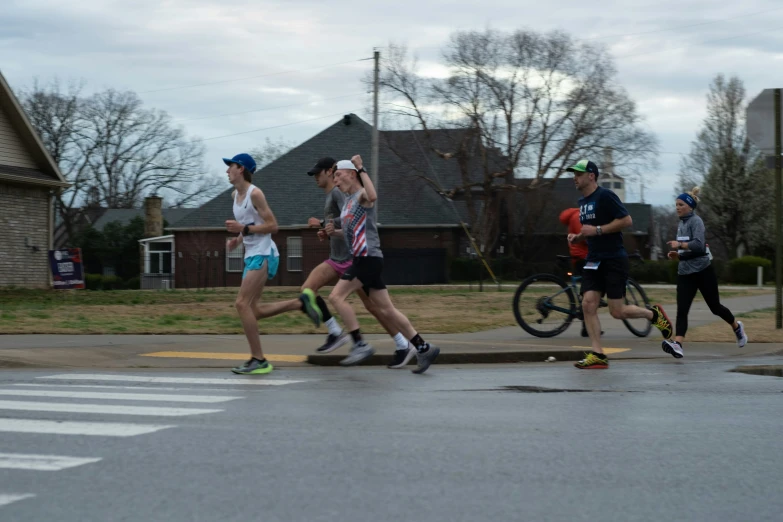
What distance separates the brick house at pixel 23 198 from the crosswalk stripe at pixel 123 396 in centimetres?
2328

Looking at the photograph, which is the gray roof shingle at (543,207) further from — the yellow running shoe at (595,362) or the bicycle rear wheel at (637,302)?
the yellow running shoe at (595,362)

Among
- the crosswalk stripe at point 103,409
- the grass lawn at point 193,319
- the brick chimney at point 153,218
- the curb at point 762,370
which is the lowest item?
the curb at point 762,370

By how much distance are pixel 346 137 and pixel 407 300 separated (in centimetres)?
2786

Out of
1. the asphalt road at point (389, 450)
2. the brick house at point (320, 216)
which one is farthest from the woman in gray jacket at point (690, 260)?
the brick house at point (320, 216)

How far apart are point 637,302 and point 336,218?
174 inches

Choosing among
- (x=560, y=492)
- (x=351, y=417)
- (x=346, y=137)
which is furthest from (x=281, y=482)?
(x=346, y=137)

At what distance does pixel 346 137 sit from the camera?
5162 cm

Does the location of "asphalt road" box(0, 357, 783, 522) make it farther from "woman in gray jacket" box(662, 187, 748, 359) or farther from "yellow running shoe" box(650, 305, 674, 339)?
"woman in gray jacket" box(662, 187, 748, 359)

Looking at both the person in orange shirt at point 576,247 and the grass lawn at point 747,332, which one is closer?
the grass lawn at point 747,332

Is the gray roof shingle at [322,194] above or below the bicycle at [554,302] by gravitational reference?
above

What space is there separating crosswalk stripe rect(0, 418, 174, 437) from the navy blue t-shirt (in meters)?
5.36

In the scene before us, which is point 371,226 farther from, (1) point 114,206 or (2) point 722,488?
(1) point 114,206

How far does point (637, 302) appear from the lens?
43.3ft

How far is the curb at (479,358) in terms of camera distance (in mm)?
10578
